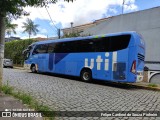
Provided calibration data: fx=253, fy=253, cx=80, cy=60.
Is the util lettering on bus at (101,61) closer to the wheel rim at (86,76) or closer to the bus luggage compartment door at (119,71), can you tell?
the bus luggage compartment door at (119,71)

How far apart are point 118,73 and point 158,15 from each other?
6956 mm

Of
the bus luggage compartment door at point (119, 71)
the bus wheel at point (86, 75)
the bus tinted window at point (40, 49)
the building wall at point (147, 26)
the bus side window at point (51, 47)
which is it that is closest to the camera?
the bus luggage compartment door at point (119, 71)

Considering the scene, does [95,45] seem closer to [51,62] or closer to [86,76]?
[86,76]

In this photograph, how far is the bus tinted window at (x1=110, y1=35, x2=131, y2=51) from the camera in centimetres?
1482

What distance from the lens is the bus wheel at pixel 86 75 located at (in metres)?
17.2

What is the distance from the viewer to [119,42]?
1517 cm

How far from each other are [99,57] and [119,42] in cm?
188

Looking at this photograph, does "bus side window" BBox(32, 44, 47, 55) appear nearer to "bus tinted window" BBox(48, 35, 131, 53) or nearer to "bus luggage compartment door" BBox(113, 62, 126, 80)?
"bus tinted window" BBox(48, 35, 131, 53)

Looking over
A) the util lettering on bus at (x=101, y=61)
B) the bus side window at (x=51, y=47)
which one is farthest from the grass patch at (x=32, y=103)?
the bus side window at (x=51, y=47)

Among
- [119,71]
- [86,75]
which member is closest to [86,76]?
[86,75]

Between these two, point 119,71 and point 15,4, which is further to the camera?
point 119,71

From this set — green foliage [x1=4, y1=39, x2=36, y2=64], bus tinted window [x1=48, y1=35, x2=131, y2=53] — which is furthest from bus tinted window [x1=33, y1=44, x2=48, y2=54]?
green foliage [x1=4, y1=39, x2=36, y2=64]

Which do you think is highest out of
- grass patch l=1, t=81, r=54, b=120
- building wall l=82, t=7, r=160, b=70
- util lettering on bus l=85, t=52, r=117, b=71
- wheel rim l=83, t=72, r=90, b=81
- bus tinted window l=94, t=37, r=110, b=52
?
building wall l=82, t=7, r=160, b=70

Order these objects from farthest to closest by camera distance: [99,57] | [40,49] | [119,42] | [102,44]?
[40,49] → [99,57] → [102,44] → [119,42]
